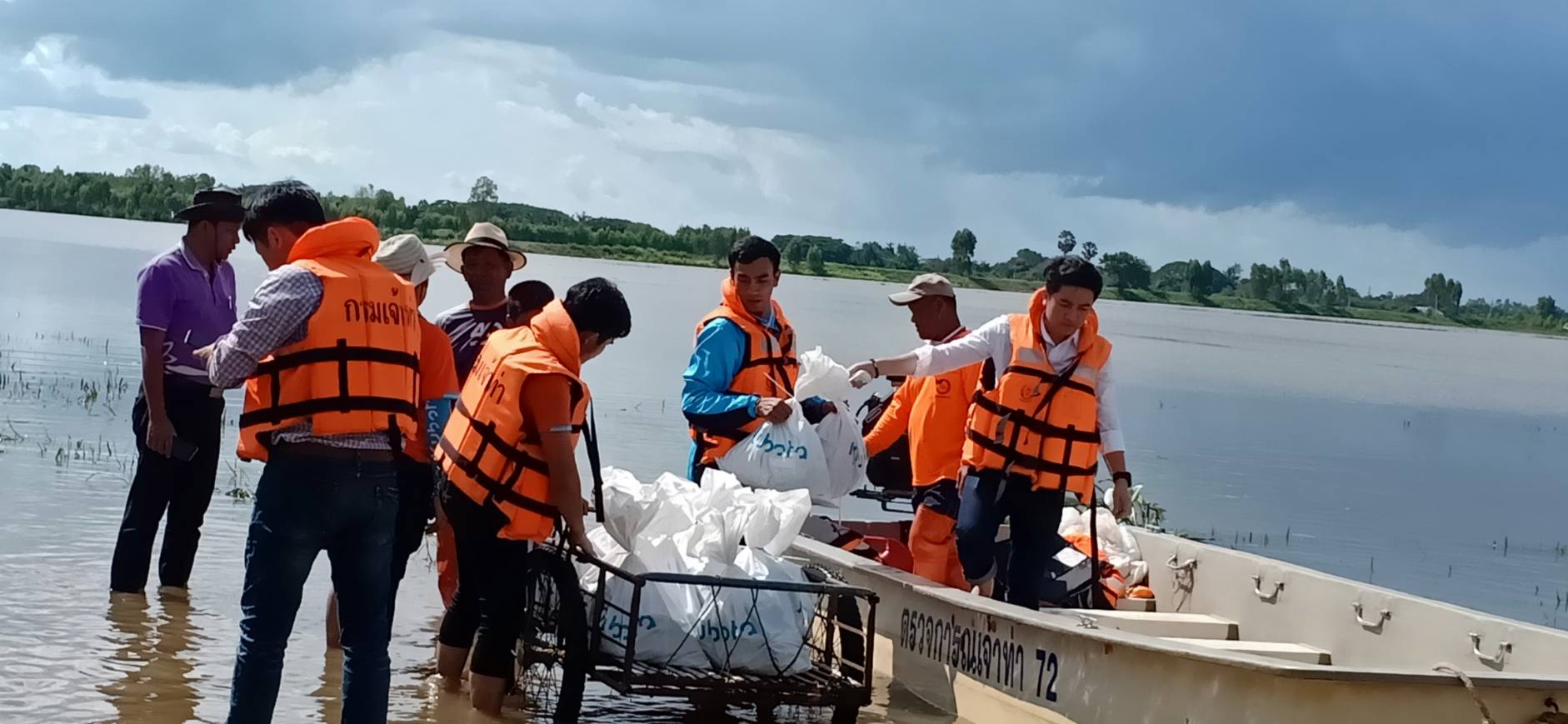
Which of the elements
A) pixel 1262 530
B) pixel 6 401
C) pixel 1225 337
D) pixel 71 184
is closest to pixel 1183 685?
pixel 1262 530

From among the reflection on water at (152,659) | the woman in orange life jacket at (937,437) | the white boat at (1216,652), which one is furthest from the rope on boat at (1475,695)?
the reflection on water at (152,659)

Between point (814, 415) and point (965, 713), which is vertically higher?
point (814, 415)

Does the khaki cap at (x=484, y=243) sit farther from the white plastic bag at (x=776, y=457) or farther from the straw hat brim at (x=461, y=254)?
the white plastic bag at (x=776, y=457)

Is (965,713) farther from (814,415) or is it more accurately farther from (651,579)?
(651,579)

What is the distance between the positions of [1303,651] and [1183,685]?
1.18m

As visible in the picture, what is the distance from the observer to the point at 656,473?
15594mm

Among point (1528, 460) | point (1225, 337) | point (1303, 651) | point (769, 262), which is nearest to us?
point (1303, 651)

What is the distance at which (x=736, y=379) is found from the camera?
760 cm

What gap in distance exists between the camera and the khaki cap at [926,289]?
8055 mm

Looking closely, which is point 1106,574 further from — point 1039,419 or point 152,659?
point 152,659

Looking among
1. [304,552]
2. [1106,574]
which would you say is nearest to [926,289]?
[1106,574]

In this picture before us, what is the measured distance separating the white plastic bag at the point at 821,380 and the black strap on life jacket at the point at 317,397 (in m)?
3.01

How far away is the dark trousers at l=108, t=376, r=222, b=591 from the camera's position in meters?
7.71

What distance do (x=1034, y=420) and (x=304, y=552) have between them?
3.32m
